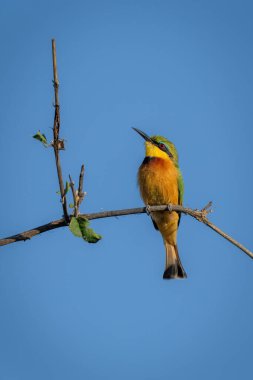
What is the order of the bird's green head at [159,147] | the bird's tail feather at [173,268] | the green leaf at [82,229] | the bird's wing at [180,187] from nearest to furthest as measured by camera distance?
1. the green leaf at [82,229]
2. the bird's tail feather at [173,268]
3. the bird's wing at [180,187]
4. the bird's green head at [159,147]

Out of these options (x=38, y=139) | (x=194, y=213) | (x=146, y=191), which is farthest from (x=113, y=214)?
(x=146, y=191)

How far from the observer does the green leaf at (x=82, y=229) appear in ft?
8.86

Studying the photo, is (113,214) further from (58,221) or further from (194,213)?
(194,213)

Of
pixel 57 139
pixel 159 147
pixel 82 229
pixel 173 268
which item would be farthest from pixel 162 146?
pixel 57 139

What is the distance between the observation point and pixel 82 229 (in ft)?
9.01

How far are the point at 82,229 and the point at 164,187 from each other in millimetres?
4518

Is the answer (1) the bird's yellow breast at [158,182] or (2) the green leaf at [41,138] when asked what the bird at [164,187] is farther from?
(2) the green leaf at [41,138]

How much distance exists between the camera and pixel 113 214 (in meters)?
2.72

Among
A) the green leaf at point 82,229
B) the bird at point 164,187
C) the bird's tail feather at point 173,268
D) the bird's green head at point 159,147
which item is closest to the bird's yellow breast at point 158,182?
the bird at point 164,187

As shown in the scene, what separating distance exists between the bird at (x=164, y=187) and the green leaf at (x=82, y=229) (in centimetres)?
418

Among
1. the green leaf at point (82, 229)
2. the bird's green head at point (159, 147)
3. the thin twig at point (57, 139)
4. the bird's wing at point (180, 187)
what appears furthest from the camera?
the bird's green head at point (159, 147)

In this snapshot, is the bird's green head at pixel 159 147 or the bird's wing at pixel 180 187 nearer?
the bird's wing at pixel 180 187

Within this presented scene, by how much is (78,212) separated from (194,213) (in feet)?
3.62

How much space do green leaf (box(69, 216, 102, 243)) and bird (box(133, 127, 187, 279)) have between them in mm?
4184
